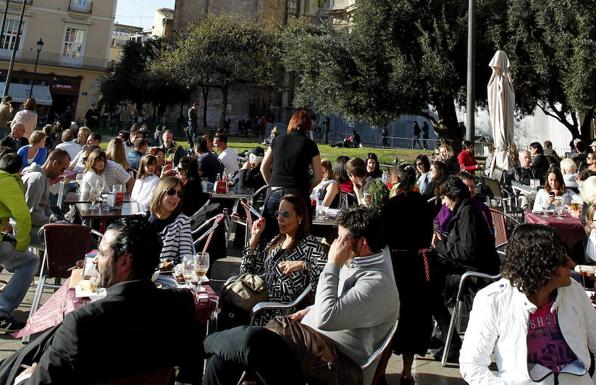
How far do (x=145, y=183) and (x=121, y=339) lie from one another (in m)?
5.33

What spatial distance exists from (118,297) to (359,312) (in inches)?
53.4

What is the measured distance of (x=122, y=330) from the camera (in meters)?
2.43

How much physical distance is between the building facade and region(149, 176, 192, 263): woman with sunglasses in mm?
41309

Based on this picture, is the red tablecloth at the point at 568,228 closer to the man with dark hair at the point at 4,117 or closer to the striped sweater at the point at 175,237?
the striped sweater at the point at 175,237

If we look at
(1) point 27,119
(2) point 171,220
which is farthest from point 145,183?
(1) point 27,119

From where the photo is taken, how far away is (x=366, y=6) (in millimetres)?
21141

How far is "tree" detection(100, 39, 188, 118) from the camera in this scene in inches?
1688

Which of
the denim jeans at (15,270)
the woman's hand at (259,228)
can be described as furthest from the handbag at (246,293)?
the denim jeans at (15,270)

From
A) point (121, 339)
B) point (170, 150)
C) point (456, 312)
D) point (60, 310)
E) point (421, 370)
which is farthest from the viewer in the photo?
point (170, 150)

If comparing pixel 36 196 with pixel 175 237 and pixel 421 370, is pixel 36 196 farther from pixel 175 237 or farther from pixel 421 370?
pixel 421 370

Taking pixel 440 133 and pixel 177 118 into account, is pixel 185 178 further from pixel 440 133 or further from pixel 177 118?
pixel 177 118

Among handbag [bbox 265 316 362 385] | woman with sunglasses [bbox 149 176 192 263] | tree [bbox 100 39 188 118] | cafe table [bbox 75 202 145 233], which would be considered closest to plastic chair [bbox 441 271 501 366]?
handbag [bbox 265 316 362 385]

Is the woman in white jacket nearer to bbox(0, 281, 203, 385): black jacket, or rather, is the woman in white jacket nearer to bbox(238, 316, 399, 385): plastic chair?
bbox(238, 316, 399, 385): plastic chair

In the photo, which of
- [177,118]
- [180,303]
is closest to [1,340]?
[180,303]
